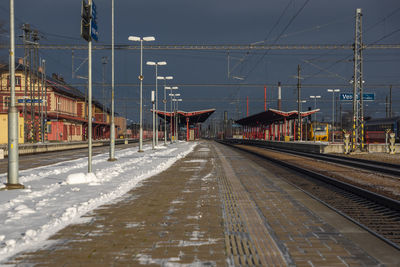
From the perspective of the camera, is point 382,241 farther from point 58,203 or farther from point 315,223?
point 58,203

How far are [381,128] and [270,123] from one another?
653 inches

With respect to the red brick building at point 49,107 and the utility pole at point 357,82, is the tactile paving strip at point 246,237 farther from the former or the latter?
the red brick building at point 49,107

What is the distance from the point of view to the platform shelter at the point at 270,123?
51388 mm

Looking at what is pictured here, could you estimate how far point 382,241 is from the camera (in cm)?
564

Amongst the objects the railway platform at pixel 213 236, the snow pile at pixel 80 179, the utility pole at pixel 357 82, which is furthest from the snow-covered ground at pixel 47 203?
the utility pole at pixel 357 82

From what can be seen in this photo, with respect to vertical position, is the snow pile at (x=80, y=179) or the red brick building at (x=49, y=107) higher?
the red brick building at (x=49, y=107)

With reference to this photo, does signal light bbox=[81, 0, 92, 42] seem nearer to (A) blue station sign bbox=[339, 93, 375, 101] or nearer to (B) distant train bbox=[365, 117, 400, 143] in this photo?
(A) blue station sign bbox=[339, 93, 375, 101]

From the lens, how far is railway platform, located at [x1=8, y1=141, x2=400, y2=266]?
15.7 feet

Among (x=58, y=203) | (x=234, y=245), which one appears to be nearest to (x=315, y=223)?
(x=234, y=245)

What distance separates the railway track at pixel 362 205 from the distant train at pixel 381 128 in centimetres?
4263

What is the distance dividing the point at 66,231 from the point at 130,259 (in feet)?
6.09

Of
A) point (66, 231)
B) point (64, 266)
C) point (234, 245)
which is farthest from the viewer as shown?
point (66, 231)

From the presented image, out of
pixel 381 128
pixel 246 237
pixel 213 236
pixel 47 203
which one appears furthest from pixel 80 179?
pixel 381 128

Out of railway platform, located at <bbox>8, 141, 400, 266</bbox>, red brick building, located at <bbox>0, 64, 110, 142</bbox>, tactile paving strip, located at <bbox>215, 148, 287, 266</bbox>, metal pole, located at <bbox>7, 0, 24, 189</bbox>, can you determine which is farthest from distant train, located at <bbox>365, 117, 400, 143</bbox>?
metal pole, located at <bbox>7, 0, 24, 189</bbox>
